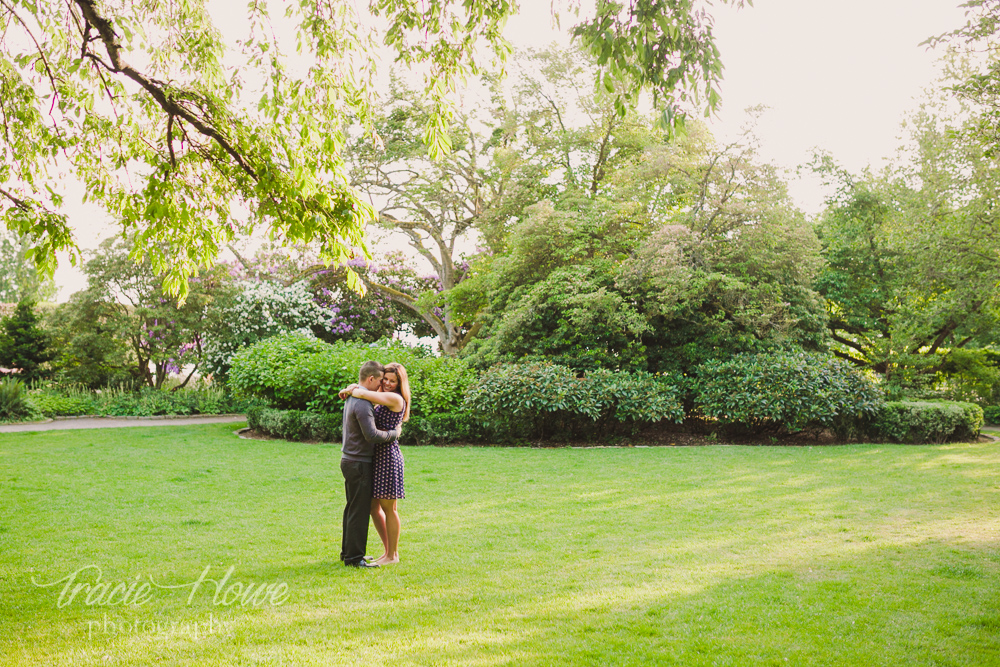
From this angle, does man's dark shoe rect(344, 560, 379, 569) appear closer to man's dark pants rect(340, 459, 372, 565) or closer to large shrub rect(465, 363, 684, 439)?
man's dark pants rect(340, 459, 372, 565)

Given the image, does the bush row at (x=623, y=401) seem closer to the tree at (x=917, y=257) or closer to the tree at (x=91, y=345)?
the tree at (x=917, y=257)

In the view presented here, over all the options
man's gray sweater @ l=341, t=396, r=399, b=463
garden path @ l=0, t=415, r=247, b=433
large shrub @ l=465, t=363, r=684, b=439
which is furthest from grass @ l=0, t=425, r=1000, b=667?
garden path @ l=0, t=415, r=247, b=433

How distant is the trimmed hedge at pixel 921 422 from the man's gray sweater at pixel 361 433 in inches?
447

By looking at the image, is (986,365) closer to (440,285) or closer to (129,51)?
(440,285)

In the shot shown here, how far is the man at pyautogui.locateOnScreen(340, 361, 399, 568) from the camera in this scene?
5.02 meters

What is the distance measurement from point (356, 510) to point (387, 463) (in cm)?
41

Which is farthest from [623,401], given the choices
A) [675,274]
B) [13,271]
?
[13,271]

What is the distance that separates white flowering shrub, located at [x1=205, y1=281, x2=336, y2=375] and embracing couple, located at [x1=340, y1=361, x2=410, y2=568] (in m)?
13.7

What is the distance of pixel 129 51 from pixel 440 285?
17.9m

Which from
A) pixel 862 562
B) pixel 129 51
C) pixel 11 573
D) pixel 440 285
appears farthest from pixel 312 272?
pixel 862 562

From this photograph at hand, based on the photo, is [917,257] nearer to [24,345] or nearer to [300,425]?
[300,425]

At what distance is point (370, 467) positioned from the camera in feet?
17.0

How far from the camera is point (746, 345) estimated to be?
13.9 meters

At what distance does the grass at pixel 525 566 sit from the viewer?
11.6 ft
